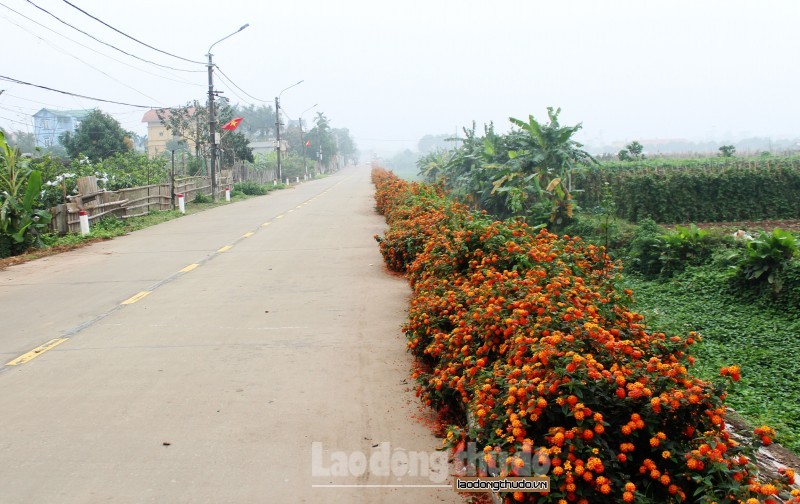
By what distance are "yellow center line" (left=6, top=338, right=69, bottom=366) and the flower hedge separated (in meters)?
3.88

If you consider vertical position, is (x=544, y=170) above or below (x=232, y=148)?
below

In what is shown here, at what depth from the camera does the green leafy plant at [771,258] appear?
9.31 m

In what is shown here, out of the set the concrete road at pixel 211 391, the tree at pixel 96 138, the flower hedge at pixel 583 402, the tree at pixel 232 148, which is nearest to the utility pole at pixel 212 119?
the tree at pixel 96 138

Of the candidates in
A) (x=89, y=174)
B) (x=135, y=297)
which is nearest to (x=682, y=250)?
(x=135, y=297)

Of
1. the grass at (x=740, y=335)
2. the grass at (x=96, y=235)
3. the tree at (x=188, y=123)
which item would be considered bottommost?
the grass at (x=740, y=335)

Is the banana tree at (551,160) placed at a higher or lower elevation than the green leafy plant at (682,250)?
higher

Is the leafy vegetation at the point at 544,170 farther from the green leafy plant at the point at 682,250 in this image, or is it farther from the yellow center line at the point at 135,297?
the yellow center line at the point at 135,297

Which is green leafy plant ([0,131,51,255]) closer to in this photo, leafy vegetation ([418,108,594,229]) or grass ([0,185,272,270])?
grass ([0,185,272,270])

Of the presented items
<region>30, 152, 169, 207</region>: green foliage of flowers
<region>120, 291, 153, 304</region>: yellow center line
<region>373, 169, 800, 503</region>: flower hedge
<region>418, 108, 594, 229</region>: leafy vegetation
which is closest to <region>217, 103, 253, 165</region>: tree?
<region>30, 152, 169, 207</region>: green foliage of flowers

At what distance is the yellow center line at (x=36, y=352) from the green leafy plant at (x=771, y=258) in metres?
8.67

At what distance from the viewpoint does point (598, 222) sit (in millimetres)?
16656

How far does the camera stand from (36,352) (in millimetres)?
6859

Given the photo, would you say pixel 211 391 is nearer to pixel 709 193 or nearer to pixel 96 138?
pixel 709 193

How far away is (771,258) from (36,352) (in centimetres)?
904
